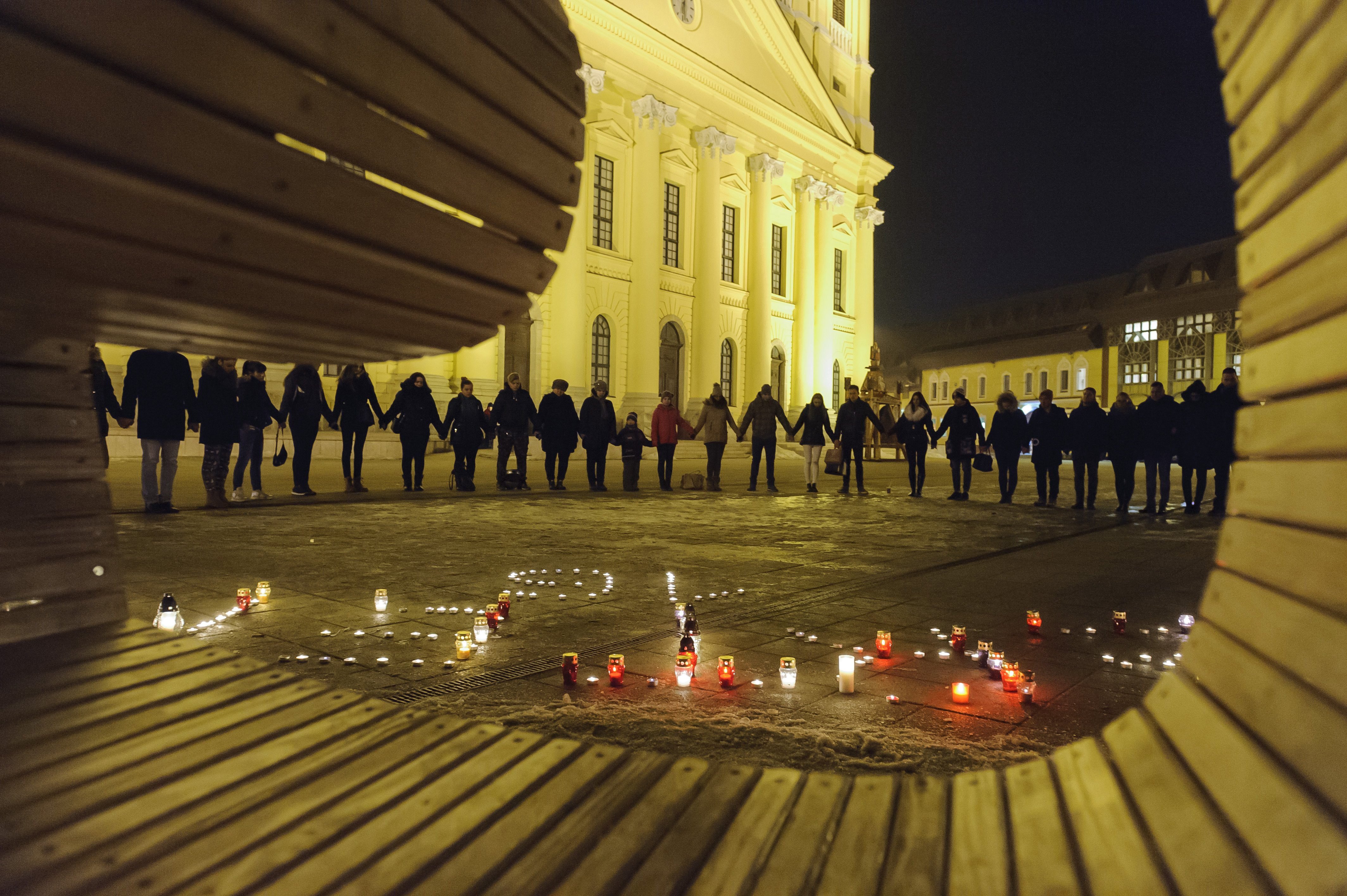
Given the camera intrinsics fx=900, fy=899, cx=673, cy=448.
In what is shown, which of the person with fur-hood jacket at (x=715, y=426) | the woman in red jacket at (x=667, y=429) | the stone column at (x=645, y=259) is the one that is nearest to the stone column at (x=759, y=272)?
the stone column at (x=645, y=259)

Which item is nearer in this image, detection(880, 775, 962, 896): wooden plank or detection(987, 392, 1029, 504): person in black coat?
detection(880, 775, 962, 896): wooden plank

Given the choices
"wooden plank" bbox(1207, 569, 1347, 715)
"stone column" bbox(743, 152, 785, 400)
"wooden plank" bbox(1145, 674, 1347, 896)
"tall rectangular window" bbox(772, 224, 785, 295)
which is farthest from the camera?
"tall rectangular window" bbox(772, 224, 785, 295)

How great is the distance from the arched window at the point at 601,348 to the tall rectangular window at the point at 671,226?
4.25 m

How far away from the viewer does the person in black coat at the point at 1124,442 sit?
12.4 metres

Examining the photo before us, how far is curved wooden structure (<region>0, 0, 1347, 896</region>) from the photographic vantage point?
1493 mm

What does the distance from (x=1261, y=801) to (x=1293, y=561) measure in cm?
42

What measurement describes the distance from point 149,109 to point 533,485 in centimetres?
1419

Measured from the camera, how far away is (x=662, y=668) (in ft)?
13.0

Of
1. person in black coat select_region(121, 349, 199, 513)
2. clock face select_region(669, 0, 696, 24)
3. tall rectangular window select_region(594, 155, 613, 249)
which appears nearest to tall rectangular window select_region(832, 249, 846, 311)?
clock face select_region(669, 0, 696, 24)

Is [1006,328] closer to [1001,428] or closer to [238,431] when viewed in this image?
[1001,428]

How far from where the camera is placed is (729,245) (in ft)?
121

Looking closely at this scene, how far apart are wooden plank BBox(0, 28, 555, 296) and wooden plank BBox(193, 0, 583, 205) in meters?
0.08

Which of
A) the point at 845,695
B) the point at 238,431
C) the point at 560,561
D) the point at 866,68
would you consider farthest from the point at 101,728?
the point at 866,68

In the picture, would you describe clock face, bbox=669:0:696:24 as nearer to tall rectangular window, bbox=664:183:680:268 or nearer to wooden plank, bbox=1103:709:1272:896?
tall rectangular window, bbox=664:183:680:268
